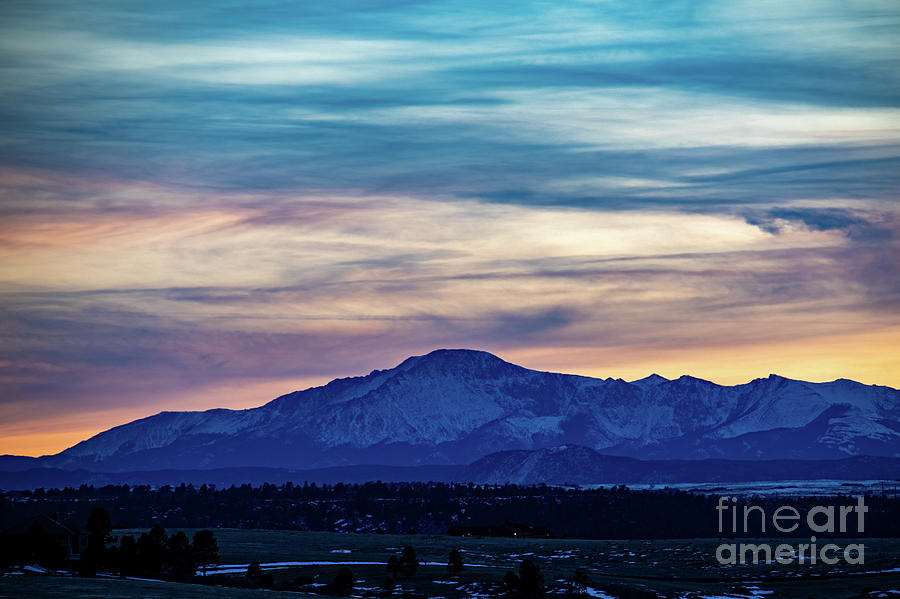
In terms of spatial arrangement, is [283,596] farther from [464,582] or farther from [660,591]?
[660,591]

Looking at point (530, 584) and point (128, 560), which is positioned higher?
point (128, 560)

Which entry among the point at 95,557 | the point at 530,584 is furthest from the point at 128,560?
the point at 530,584

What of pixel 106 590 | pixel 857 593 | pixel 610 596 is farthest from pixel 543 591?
pixel 106 590

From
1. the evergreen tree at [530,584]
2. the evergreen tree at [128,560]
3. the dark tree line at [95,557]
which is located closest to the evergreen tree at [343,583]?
the dark tree line at [95,557]

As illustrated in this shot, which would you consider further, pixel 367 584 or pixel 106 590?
pixel 367 584

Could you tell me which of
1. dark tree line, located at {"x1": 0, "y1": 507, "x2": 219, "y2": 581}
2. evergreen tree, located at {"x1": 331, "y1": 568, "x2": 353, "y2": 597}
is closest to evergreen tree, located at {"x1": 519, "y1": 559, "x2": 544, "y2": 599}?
evergreen tree, located at {"x1": 331, "y1": 568, "x2": 353, "y2": 597}

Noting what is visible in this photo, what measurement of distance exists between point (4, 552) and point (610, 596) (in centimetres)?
8575

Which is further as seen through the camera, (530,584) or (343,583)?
(343,583)

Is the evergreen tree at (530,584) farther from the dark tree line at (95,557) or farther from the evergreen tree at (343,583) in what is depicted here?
the dark tree line at (95,557)

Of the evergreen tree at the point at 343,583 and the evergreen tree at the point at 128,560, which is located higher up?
the evergreen tree at the point at 128,560

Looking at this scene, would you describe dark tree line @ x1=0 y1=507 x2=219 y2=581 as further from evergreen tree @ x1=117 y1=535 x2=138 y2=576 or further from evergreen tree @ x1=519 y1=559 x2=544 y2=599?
evergreen tree @ x1=519 y1=559 x2=544 y2=599

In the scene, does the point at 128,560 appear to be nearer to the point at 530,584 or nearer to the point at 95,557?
the point at 95,557

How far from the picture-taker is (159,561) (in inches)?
7864

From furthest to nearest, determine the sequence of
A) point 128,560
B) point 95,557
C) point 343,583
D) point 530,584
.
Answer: point 343,583 → point 128,560 → point 95,557 → point 530,584
